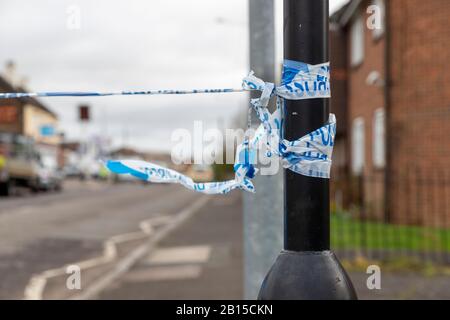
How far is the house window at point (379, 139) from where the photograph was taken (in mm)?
14797

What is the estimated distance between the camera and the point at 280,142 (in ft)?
7.02

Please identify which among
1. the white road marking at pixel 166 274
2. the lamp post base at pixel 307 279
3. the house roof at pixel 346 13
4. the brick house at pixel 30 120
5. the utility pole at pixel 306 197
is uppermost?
the house roof at pixel 346 13

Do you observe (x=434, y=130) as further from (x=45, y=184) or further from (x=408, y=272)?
(x=45, y=184)

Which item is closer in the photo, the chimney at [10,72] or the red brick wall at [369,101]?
the red brick wall at [369,101]

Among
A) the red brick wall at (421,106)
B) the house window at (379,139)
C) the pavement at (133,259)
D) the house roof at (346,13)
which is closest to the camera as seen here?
the pavement at (133,259)

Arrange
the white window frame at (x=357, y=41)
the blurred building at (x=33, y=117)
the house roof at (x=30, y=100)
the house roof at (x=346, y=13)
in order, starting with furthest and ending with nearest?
the house roof at (x=30, y=100) < the blurred building at (x=33, y=117) < the white window frame at (x=357, y=41) < the house roof at (x=346, y=13)

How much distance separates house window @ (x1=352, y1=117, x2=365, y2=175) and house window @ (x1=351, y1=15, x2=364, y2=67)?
1821 mm

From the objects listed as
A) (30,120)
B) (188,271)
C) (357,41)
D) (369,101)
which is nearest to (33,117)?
(30,120)

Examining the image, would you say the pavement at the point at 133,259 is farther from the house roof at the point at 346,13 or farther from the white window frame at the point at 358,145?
the house roof at the point at 346,13

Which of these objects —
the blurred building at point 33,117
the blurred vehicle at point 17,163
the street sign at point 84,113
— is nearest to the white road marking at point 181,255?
the blurred vehicle at point 17,163

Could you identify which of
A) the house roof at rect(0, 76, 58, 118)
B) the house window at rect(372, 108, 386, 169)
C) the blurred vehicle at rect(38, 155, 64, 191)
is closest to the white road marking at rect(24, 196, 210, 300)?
the house window at rect(372, 108, 386, 169)

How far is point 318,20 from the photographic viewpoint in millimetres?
2092

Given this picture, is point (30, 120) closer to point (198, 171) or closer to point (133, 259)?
point (198, 171)
